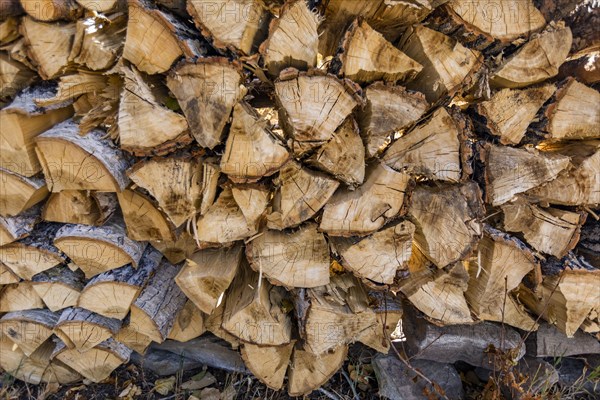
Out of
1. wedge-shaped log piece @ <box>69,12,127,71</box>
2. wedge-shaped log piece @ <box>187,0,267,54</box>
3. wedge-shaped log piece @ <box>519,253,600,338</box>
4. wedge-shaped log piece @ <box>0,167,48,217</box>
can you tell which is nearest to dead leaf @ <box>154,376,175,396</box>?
wedge-shaped log piece @ <box>0,167,48,217</box>

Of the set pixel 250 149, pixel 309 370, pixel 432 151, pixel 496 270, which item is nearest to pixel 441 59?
pixel 432 151

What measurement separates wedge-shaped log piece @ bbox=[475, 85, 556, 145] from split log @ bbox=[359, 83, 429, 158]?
0.31 m

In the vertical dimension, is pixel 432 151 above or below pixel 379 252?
above

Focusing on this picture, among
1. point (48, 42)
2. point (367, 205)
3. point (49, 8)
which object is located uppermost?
point (49, 8)

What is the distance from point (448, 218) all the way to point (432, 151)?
0.83ft

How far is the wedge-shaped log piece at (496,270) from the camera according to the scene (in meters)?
1.76

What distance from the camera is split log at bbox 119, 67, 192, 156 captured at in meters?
1.43

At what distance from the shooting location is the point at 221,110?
1.43 metres

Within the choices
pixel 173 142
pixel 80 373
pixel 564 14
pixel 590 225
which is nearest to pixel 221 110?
pixel 173 142

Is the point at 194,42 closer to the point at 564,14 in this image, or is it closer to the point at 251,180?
the point at 251,180

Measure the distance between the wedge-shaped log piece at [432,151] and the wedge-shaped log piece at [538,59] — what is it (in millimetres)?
263

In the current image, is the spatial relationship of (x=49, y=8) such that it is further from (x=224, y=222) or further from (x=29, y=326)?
(x=29, y=326)

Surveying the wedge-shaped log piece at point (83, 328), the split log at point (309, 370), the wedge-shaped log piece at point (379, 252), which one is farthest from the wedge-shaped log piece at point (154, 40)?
the split log at point (309, 370)

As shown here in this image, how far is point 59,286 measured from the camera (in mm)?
1833
